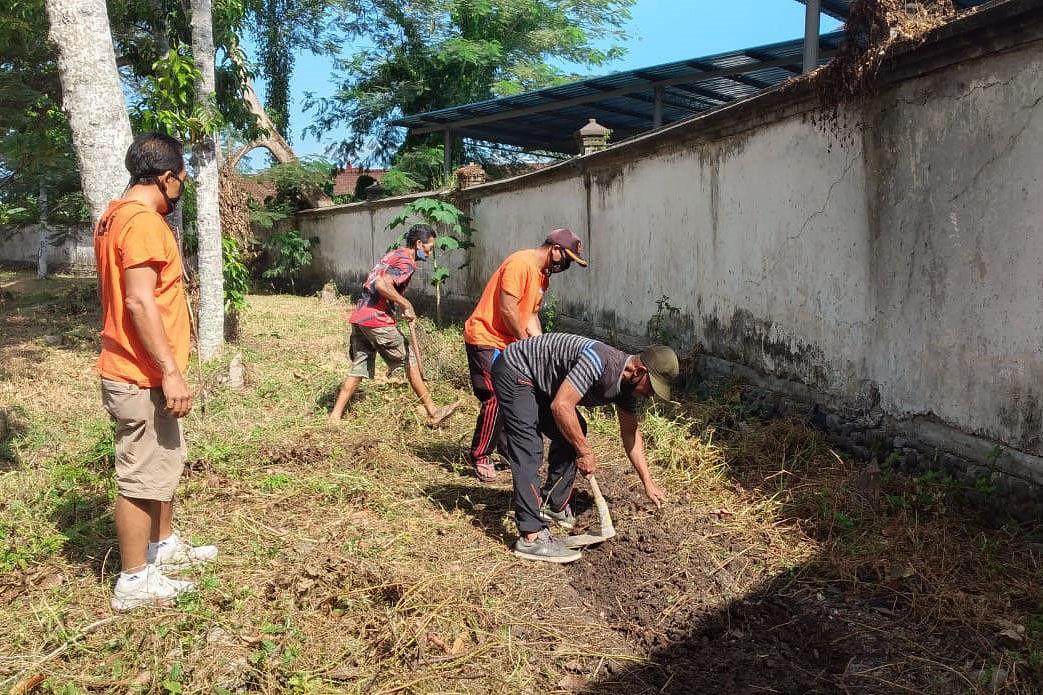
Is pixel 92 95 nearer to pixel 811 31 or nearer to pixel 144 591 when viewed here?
pixel 144 591

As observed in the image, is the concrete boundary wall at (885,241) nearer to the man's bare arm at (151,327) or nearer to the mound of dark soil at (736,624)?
the mound of dark soil at (736,624)

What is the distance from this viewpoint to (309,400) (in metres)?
7.18

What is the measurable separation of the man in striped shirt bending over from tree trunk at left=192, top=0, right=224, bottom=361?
18.0 ft

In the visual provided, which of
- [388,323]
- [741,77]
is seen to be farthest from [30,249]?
[388,323]

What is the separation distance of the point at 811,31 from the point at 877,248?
3.71 metres

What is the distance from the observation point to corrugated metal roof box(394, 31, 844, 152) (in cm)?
1155

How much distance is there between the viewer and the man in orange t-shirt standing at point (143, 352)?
3219 millimetres

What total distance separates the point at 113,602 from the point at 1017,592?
3758mm

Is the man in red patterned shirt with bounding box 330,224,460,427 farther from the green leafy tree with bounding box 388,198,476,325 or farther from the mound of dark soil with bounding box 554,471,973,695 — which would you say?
the green leafy tree with bounding box 388,198,476,325

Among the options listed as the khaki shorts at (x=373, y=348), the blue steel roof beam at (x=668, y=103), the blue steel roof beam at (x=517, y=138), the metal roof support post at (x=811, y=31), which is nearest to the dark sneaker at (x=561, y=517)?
the khaki shorts at (x=373, y=348)

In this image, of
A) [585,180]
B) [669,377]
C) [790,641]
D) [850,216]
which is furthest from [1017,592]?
[585,180]

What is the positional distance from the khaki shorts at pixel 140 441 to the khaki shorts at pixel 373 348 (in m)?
3.05

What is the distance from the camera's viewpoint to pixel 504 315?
511 centimetres

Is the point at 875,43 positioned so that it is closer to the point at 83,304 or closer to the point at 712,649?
the point at 712,649
